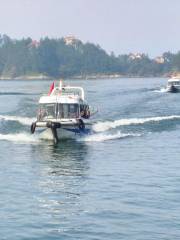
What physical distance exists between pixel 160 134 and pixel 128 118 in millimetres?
10515

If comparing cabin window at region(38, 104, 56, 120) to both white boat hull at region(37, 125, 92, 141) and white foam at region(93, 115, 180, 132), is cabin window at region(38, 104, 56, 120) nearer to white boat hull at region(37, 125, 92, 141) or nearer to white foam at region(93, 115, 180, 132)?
white boat hull at region(37, 125, 92, 141)

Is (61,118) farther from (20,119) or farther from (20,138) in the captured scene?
(20,119)

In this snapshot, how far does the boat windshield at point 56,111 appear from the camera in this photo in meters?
49.6

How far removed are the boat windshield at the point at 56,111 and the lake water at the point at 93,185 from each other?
162cm

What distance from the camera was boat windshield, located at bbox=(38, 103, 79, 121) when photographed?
49625 millimetres

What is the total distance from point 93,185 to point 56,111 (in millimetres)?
17503

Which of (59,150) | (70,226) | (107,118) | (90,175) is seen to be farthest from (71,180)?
(107,118)

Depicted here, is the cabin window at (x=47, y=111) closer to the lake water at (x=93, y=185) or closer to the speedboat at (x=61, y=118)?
the speedboat at (x=61, y=118)

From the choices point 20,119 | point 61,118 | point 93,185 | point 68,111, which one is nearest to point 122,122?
point 20,119

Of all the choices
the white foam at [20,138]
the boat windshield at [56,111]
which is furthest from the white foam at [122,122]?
the white foam at [20,138]

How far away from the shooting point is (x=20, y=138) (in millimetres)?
51562

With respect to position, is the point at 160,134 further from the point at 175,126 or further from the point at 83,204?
the point at 83,204

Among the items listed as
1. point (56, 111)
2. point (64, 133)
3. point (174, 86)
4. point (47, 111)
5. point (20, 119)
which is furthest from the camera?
point (174, 86)

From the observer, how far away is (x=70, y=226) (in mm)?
25891
